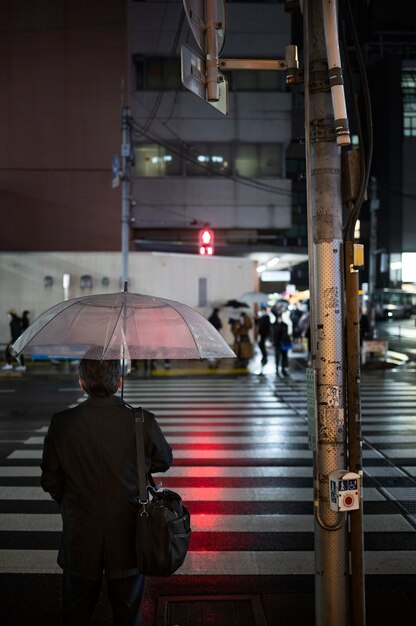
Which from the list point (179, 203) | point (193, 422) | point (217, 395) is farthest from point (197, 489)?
point (179, 203)

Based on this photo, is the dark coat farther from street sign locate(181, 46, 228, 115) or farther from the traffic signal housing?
the traffic signal housing

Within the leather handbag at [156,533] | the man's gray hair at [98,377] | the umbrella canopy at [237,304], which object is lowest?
the leather handbag at [156,533]

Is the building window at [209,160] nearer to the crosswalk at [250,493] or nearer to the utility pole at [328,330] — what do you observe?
the crosswalk at [250,493]

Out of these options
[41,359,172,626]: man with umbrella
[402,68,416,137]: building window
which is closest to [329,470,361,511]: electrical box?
[41,359,172,626]: man with umbrella

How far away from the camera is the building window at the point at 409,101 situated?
55812mm

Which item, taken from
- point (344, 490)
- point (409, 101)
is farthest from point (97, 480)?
point (409, 101)

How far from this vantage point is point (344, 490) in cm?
351

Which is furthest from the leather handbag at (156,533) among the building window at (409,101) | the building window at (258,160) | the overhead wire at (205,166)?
the building window at (409,101)

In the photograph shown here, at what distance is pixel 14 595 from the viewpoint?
462 centimetres

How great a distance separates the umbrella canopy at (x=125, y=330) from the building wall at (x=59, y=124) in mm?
25448

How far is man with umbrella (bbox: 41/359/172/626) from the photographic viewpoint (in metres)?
3.19

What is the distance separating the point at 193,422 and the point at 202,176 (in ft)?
65.7

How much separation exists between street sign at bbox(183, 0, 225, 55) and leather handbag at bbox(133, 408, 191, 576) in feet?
8.64

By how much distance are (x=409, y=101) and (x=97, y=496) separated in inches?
2377
